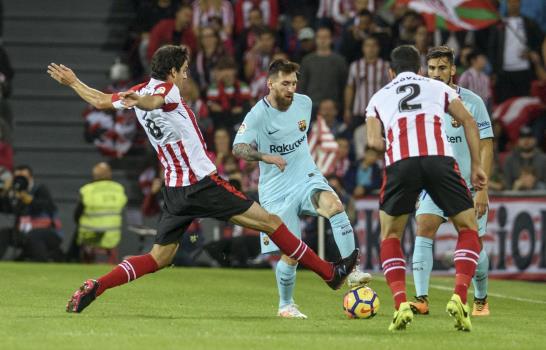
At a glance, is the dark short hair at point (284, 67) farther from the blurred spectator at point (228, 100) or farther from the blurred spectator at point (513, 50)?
the blurred spectator at point (513, 50)

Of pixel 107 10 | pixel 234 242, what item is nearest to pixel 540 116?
pixel 234 242

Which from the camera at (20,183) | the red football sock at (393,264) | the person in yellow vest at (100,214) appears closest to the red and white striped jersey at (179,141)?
the red football sock at (393,264)

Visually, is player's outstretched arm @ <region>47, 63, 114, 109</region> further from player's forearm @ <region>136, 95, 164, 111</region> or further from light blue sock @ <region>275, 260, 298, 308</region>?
light blue sock @ <region>275, 260, 298, 308</region>

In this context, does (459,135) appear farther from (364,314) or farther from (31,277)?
(31,277)

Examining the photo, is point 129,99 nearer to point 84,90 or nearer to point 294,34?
point 84,90

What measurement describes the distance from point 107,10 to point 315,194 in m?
13.7

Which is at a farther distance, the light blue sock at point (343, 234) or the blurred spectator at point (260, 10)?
the blurred spectator at point (260, 10)

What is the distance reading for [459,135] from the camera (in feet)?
39.0

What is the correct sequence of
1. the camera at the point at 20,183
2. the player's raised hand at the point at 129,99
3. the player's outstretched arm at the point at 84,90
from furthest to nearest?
the camera at the point at 20,183 → the player's outstretched arm at the point at 84,90 → the player's raised hand at the point at 129,99

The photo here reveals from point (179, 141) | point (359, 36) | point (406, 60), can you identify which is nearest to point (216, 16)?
point (359, 36)

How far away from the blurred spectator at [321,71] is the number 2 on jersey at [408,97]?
35.2ft

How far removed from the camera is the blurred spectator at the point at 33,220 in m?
19.8

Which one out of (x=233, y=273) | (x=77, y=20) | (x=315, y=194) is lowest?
(x=233, y=273)

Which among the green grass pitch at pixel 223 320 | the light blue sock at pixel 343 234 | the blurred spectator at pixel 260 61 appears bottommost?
the green grass pitch at pixel 223 320
